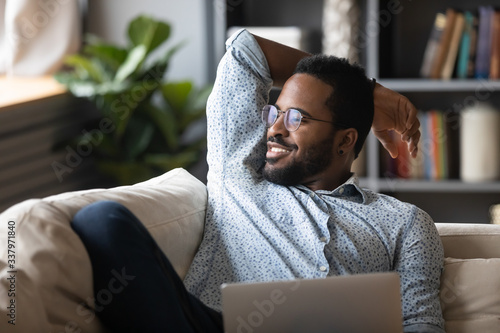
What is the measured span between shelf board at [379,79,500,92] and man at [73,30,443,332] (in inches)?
53.4

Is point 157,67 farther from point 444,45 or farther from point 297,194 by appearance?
point 297,194

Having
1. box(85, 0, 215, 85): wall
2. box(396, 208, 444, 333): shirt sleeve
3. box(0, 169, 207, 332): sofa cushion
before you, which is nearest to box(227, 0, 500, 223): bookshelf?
box(85, 0, 215, 85): wall

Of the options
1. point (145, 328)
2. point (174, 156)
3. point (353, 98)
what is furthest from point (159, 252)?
point (174, 156)

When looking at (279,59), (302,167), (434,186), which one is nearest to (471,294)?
(302,167)

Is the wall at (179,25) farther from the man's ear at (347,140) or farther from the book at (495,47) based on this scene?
the man's ear at (347,140)

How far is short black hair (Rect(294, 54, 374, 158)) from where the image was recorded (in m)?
1.81

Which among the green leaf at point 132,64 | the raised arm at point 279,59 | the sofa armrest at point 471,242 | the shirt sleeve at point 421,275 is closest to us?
the shirt sleeve at point 421,275

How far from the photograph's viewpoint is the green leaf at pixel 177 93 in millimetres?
3291

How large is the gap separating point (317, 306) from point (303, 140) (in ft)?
1.85

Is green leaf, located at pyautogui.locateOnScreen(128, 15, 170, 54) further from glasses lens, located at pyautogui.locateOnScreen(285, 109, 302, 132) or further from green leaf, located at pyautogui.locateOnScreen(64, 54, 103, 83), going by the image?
glasses lens, located at pyautogui.locateOnScreen(285, 109, 302, 132)

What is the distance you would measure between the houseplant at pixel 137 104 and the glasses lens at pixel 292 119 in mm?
1501

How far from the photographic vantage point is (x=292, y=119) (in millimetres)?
1778

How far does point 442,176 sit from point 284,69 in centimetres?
158

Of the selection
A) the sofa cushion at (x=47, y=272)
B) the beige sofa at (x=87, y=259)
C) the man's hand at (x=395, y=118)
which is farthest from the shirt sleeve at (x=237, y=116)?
the sofa cushion at (x=47, y=272)
